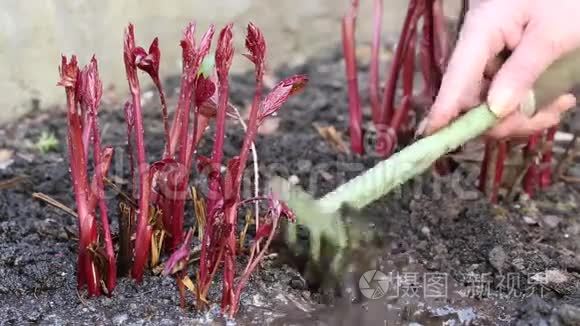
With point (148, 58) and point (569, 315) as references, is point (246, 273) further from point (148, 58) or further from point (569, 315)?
point (569, 315)

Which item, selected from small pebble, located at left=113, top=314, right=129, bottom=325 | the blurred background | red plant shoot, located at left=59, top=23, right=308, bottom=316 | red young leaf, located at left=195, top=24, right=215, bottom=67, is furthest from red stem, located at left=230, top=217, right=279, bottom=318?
the blurred background

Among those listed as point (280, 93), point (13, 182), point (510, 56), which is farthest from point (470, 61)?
point (13, 182)

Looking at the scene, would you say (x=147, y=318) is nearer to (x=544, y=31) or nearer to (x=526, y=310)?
(x=526, y=310)

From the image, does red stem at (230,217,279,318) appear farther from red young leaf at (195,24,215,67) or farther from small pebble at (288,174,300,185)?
small pebble at (288,174,300,185)

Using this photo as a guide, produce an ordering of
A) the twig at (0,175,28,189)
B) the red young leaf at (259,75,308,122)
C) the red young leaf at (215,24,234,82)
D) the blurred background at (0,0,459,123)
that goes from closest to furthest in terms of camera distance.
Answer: the red young leaf at (215,24,234,82), the red young leaf at (259,75,308,122), the twig at (0,175,28,189), the blurred background at (0,0,459,123)

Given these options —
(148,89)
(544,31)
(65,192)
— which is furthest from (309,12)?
(544,31)

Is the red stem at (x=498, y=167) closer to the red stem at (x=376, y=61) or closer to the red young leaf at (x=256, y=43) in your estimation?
the red stem at (x=376, y=61)
